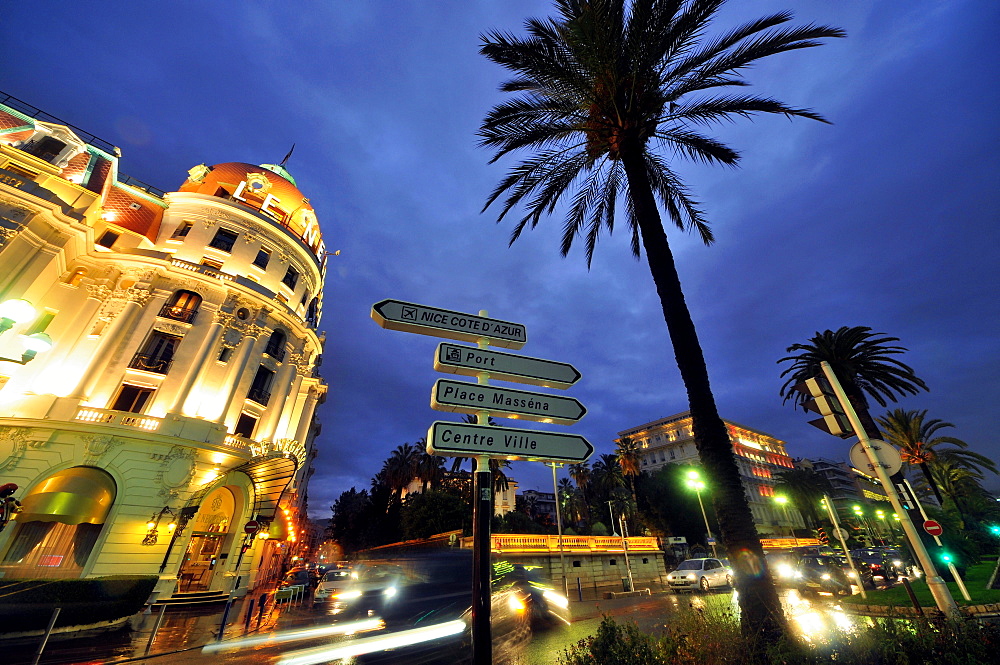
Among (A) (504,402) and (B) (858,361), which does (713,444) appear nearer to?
(A) (504,402)

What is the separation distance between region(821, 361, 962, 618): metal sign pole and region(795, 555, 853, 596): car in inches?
478

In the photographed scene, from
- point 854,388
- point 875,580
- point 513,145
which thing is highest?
point 513,145

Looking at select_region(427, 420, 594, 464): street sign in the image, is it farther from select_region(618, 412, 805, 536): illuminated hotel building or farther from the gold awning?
select_region(618, 412, 805, 536): illuminated hotel building

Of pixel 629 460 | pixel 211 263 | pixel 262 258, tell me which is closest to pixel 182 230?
pixel 211 263

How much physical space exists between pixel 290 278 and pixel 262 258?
2362 millimetres

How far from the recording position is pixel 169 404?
20.6 m

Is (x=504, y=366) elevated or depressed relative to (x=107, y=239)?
depressed

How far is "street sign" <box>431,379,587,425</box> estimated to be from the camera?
14.1 feet

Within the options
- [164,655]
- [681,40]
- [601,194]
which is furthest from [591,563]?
[681,40]

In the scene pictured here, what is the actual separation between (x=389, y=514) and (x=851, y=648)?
54.2 metres

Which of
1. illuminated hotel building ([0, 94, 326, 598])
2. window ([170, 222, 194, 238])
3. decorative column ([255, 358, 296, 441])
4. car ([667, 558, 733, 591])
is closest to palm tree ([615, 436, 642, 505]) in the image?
car ([667, 558, 733, 591])

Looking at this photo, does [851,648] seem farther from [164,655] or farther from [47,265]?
[47,265]

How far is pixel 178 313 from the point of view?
74.9 ft

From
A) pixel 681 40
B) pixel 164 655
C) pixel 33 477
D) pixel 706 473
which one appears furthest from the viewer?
pixel 33 477
